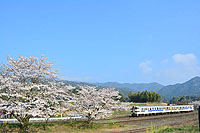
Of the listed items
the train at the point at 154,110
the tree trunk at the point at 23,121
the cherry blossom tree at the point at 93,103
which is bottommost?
the train at the point at 154,110

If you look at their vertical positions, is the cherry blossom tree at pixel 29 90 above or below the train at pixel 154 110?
above

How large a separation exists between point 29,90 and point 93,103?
8291mm

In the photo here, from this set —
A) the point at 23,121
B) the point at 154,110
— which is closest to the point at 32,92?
the point at 23,121

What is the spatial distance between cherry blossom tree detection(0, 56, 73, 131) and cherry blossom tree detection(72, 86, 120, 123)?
9.67ft

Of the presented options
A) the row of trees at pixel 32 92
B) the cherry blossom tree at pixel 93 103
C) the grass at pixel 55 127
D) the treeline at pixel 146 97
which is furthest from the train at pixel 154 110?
the treeline at pixel 146 97

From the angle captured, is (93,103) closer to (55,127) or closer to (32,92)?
(55,127)

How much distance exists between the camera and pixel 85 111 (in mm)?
24719

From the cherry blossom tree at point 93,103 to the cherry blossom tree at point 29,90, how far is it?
116 inches

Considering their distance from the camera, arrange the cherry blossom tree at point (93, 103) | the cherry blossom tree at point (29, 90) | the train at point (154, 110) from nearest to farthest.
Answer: the cherry blossom tree at point (29, 90), the cherry blossom tree at point (93, 103), the train at point (154, 110)

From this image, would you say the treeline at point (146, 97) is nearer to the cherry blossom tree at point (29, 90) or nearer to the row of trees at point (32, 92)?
the row of trees at point (32, 92)

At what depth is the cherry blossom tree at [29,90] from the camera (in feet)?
60.5

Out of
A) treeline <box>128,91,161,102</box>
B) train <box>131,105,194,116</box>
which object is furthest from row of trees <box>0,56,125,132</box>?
treeline <box>128,91,161,102</box>

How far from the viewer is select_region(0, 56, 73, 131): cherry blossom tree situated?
727 inches

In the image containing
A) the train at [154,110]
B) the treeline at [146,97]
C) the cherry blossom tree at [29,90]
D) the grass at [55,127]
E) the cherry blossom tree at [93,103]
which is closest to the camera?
the cherry blossom tree at [29,90]
